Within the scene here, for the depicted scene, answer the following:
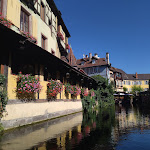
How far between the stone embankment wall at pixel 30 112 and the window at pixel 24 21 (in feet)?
19.1

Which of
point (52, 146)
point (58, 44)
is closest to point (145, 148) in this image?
point (52, 146)

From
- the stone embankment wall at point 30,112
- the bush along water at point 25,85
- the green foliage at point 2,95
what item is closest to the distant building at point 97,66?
the stone embankment wall at point 30,112

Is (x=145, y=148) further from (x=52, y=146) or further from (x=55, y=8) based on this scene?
(x=55, y=8)

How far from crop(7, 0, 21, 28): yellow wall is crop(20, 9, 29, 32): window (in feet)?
2.44

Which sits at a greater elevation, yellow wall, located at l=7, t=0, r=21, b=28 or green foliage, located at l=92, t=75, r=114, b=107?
yellow wall, located at l=7, t=0, r=21, b=28

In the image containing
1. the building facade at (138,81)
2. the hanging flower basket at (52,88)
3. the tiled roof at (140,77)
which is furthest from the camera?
the tiled roof at (140,77)

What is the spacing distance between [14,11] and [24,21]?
156 centimetres

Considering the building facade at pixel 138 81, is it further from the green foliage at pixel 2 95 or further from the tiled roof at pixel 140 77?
the green foliage at pixel 2 95

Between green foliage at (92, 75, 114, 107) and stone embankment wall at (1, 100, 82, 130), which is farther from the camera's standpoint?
green foliage at (92, 75, 114, 107)

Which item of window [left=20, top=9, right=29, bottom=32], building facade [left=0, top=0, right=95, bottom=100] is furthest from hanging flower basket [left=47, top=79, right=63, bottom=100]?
window [left=20, top=9, right=29, bottom=32]

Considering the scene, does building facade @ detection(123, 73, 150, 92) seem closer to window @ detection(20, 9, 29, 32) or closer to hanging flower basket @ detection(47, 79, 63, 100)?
hanging flower basket @ detection(47, 79, 63, 100)

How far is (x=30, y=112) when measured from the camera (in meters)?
8.77

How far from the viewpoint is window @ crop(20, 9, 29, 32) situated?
11.7 metres

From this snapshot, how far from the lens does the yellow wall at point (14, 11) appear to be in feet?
32.9
